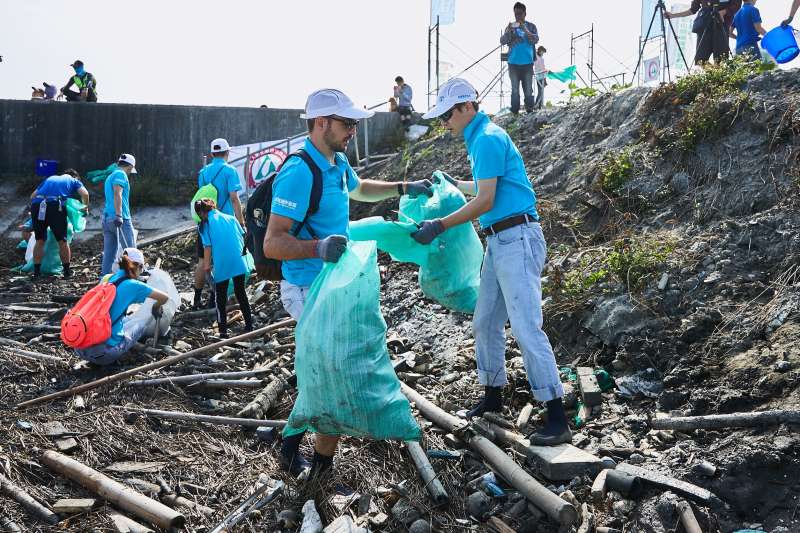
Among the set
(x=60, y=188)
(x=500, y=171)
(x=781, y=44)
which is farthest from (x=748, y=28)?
(x=60, y=188)

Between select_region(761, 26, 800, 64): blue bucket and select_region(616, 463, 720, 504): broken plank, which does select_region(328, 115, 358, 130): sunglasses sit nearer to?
select_region(616, 463, 720, 504): broken plank

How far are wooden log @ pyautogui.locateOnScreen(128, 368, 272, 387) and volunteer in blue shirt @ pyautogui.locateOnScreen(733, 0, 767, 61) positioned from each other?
6948mm

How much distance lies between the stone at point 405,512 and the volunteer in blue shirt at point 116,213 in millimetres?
6918

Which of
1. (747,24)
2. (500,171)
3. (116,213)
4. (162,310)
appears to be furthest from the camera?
(116,213)

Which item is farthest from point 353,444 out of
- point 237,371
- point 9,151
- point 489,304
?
point 9,151

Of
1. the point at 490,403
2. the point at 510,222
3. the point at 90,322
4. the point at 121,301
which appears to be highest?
the point at 510,222

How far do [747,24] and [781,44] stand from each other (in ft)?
4.27

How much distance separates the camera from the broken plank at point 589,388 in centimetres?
467

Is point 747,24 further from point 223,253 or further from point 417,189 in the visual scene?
point 223,253

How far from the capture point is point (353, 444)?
4.41 m

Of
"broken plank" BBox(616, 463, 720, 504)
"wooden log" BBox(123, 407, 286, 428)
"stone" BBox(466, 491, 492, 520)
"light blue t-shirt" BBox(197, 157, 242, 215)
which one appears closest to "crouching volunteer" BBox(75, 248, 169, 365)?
"wooden log" BBox(123, 407, 286, 428)

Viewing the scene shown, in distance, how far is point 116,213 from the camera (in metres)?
9.27

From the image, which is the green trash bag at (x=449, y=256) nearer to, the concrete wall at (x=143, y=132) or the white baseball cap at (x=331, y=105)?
the white baseball cap at (x=331, y=105)

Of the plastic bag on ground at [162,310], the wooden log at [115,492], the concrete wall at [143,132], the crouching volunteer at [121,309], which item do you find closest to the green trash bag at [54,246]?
Result: the plastic bag on ground at [162,310]
